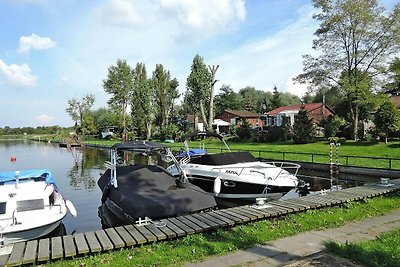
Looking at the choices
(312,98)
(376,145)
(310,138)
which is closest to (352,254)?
(376,145)

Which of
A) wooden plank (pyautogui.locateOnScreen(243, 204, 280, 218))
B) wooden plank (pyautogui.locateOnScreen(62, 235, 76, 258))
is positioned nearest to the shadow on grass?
wooden plank (pyautogui.locateOnScreen(243, 204, 280, 218))

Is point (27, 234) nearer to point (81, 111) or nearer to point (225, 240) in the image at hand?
point (225, 240)

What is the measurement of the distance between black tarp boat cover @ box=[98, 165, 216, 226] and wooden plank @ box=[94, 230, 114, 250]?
5.99ft

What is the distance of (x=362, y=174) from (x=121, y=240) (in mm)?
15738

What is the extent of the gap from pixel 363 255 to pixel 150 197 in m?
5.62

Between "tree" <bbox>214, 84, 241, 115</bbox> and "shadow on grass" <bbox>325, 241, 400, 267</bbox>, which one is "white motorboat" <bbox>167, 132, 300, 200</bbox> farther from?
"tree" <bbox>214, 84, 241, 115</bbox>

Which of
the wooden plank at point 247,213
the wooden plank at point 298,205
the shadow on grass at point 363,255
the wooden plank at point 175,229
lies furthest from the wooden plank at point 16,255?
the wooden plank at point 298,205

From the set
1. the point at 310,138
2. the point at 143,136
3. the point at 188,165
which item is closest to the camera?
the point at 188,165

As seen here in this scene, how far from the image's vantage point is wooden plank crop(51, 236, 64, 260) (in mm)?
5453

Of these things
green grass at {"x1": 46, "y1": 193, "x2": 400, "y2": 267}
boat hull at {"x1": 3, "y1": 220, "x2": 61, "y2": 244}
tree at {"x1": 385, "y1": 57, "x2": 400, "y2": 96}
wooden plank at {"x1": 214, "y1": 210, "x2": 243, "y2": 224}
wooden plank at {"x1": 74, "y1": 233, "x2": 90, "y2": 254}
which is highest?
tree at {"x1": 385, "y1": 57, "x2": 400, "y2": 96}

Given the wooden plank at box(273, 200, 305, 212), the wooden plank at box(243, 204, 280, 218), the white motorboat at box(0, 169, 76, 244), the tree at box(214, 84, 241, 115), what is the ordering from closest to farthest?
the wooden plank at box(243, 204, 280, 218) < the white motorboat at box(0, 169, 76, 244) < the wooden plank at box(273, 200, 305, 212) < the tree at box(214, 84, 241, 115)

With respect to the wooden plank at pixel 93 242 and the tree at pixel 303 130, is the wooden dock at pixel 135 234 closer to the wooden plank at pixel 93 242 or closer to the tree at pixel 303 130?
the wooden plank at pixel 93 242

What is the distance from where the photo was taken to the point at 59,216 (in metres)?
8.97

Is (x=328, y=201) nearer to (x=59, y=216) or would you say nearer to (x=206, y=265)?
(x=206, y=265)
